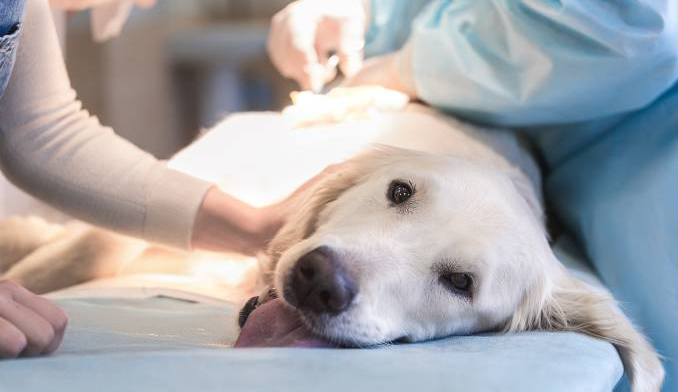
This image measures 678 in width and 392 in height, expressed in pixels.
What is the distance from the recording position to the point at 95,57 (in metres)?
4.11

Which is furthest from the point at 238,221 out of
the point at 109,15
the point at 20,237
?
the point at 109,15

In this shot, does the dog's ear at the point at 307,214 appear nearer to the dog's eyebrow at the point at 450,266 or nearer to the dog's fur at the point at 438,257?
the dog's fur at the point at 438,257

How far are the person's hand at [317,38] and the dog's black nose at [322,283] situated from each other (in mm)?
770

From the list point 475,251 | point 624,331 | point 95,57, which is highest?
point 475,251

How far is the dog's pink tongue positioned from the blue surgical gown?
0.61 metres

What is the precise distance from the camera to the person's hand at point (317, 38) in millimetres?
1712

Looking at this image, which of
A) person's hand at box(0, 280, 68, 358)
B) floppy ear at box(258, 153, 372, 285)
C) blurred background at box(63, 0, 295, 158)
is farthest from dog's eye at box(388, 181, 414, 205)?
blurred background at box(63, 0, 295, 158)

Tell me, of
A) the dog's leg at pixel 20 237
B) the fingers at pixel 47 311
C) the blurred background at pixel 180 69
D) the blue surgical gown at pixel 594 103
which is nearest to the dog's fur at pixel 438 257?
the blue surgical gown at pixel 594 103

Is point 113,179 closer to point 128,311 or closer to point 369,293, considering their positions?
point 128,311

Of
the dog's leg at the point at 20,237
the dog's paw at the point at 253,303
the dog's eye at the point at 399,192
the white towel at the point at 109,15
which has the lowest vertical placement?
the dog's leg at the point at 20,237

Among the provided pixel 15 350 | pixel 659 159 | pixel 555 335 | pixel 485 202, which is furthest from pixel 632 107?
pixel 15 350

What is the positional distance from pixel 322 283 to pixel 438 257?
0.60ft

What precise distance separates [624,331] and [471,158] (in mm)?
420

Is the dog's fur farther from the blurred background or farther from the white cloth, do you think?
the blurred background
